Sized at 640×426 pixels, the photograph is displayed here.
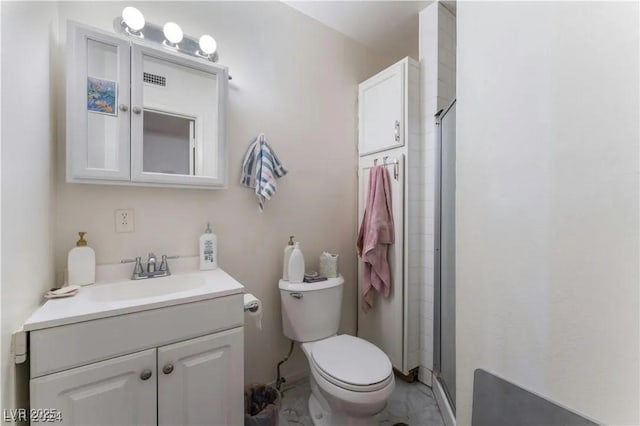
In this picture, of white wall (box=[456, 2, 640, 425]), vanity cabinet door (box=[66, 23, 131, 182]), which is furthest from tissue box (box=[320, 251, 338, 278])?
vanity cabinet door (box=[66, 23, 131, 182])

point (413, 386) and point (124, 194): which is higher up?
point (124, 194)

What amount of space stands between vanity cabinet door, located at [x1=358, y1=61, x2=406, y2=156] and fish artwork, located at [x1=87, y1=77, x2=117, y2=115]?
4.90 feet

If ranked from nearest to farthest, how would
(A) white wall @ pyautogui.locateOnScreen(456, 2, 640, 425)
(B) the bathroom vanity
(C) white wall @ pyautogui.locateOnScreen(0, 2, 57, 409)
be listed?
(A) white wall @ pyautogui.locateOnScreen(456, 2, 640, 425)
(C) white wall @ pyautogui.locateOnScreen(0, 2, 57, 409)
(B) the bathroom vanity

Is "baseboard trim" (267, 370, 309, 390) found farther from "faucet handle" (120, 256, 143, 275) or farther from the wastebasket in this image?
"faucet handle" (120, 256, 143, 275)

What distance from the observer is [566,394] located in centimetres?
57

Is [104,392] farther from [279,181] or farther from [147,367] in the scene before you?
[279,181]

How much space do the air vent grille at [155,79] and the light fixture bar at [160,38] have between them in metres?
0.16

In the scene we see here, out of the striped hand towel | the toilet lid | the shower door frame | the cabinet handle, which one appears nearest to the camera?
the cabinet handle

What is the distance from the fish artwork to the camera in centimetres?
114

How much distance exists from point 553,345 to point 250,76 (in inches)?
69.3

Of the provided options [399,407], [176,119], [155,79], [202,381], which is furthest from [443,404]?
[155,79]

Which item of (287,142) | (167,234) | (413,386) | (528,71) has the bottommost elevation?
(413,386)

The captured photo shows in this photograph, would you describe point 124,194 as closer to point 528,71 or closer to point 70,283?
point 70,283

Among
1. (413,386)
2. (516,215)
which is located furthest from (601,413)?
(413,386)
